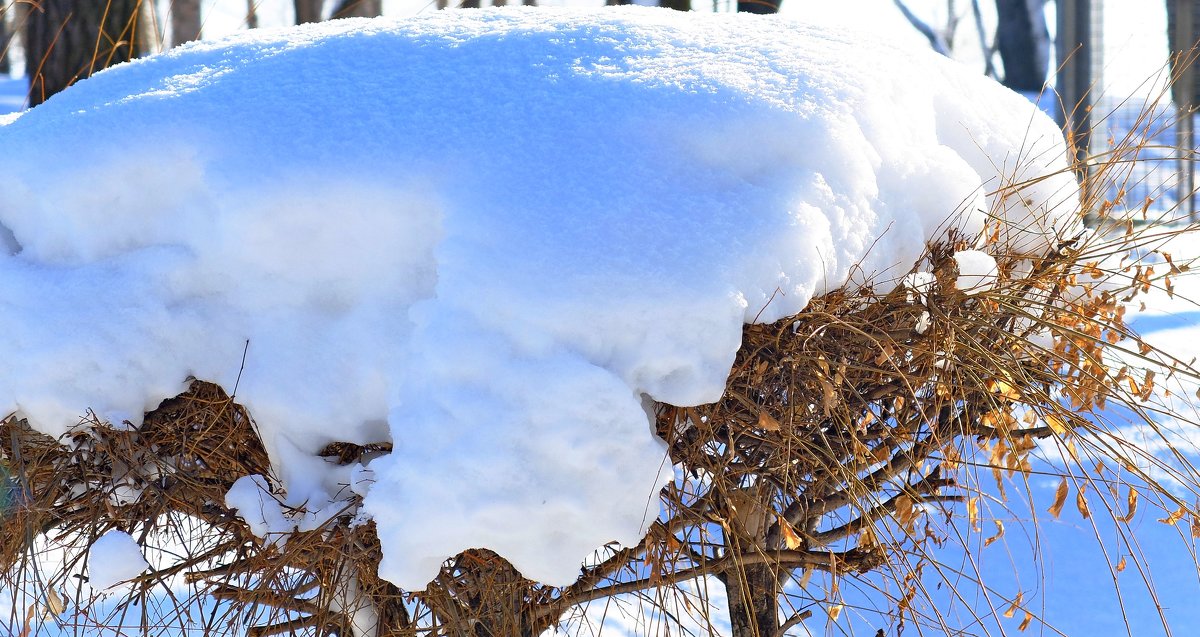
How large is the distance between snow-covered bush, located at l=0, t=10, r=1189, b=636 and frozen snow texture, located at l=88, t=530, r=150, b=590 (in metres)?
0.01

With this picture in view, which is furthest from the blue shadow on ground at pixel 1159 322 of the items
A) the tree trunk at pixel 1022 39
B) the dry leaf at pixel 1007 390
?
the tree trunk at pixel 1022 39

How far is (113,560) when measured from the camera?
5.03 feet

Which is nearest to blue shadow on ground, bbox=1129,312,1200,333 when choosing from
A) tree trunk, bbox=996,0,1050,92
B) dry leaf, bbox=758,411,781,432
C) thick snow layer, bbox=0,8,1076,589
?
thick snow layer, bbox=0,8,1076,589

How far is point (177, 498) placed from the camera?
158cm

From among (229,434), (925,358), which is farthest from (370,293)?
(925,358)

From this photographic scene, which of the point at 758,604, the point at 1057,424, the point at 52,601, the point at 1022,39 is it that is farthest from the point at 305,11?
the point at 1022,39

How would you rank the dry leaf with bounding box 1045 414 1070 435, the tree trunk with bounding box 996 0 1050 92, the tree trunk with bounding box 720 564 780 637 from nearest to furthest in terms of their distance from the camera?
the dry leaf with bounding box 1045 414 1070 435
the tree trunk with bounding box 720 564 780 637
the tree trunk with bounding box 996 0 1050 92

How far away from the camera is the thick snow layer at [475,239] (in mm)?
1363

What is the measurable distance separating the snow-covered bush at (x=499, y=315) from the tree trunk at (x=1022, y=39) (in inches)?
438

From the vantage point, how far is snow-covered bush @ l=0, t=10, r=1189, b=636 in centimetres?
137

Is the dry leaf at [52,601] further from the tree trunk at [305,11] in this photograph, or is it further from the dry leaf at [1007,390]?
the tree trunk at [305,11]

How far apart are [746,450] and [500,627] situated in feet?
1.54

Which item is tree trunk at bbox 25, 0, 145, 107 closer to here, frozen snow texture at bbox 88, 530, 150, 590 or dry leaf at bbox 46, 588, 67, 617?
dry leaf at bbox 46, 588, 67, 617

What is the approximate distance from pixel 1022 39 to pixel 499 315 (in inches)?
467
